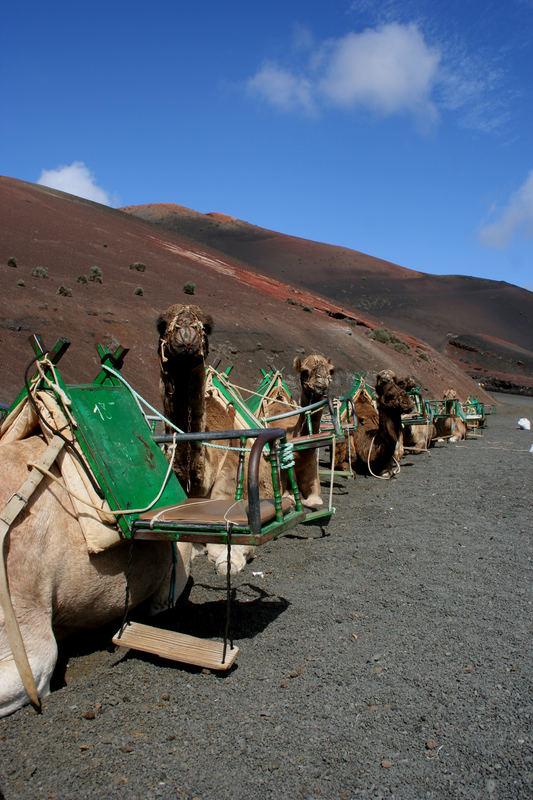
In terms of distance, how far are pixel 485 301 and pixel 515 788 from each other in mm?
86567

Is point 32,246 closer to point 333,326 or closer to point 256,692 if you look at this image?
point 333,326

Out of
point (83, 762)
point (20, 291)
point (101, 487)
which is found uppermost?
point (20, 291)

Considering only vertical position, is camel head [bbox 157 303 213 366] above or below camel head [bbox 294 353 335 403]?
above

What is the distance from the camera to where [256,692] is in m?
3.00

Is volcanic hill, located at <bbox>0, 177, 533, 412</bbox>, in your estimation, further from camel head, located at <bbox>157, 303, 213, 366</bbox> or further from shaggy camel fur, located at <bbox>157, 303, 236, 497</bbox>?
camel head, located at <bbox>157, 303, 213, 366</bbox>

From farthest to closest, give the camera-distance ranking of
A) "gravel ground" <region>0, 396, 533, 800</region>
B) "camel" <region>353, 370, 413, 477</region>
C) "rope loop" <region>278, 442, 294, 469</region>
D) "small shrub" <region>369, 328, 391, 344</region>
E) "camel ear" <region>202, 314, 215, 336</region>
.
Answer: "small shrub" <region>369, 328, 391, 344</region> < "camel" <region>353, 370, 413, 477</region> < "camel ear" <region>202, 314, 215, 336</region> < "rope loop" <region>278, 442, 294, 469</region> < "gravel ground" <region>0, 396, 533, 800</region>

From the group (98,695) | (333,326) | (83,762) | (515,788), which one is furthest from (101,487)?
(333,326)

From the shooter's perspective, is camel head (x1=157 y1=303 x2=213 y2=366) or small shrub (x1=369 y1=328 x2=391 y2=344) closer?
camel head (x1=157 y1=303 x2=213 y2=366)

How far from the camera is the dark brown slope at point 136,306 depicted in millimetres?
22141

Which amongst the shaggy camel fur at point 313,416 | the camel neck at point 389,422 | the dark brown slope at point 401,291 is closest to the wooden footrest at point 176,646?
the shaggy camel fur at point 313,416

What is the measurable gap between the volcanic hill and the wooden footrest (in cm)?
1457

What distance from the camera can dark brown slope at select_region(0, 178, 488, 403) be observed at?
2214 cm

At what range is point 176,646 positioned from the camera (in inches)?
122

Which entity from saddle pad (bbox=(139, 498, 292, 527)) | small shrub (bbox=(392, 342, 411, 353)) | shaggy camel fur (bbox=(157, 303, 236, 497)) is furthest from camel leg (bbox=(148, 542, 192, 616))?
small shrub (bbox=(392, 342, 411, 353))
